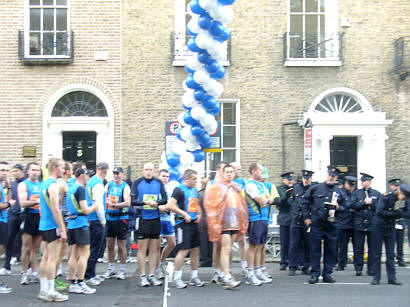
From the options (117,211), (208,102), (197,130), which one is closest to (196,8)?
(208,102)

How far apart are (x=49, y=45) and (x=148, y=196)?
28.6ft

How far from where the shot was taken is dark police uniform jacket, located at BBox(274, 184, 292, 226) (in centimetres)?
1129

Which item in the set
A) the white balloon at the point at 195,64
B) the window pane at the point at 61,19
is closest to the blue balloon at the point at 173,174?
the white balloon at the point at 195,64

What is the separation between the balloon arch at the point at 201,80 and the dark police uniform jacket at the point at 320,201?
7.60 feet

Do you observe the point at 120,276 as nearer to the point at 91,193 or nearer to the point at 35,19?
the point at 91,193

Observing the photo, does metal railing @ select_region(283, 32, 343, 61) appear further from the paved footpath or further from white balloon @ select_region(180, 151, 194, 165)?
the paved footpath

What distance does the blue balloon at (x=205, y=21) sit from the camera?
10.4 metres

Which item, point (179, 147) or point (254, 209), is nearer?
point (254, 209)

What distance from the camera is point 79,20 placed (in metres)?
16.8

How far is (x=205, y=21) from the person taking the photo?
10.4 metres

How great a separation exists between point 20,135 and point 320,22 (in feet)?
30.4

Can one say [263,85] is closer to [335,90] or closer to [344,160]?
[335,90]

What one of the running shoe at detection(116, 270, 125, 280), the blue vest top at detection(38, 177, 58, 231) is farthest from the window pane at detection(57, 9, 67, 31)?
the blue vest top at detection(38, 177, 58, 231)

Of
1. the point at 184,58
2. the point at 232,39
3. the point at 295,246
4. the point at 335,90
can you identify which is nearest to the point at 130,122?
the point at 184,58
